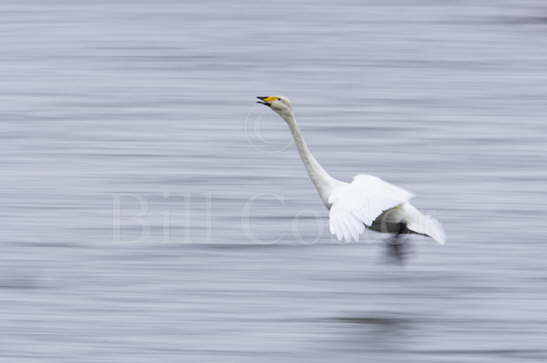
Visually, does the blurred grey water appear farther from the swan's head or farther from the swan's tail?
the swan's head

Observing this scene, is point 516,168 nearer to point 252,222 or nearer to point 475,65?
point 252,222

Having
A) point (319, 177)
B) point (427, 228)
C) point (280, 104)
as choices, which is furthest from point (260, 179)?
point (427, 228)

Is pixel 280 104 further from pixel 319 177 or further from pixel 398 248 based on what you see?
pixel 398 248

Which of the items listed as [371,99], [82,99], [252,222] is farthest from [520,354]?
[82,99]

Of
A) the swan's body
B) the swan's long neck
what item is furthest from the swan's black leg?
the swan's long neck

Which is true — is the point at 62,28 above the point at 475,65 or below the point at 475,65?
above

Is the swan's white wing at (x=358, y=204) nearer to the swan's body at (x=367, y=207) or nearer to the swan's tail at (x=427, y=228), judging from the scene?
the swan's body at (x=367, y=207)

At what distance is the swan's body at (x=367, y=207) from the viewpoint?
22.1 ft

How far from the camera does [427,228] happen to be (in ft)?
23.5

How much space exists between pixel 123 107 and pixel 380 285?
A: 5.50m

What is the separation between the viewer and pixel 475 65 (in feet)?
46.3

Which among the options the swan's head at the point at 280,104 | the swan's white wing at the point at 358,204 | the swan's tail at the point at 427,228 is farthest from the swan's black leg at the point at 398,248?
the swan's head at the point at 280,104

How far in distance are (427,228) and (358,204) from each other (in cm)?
50

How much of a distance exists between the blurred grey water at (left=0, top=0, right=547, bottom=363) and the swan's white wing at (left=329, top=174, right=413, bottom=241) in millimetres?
536
